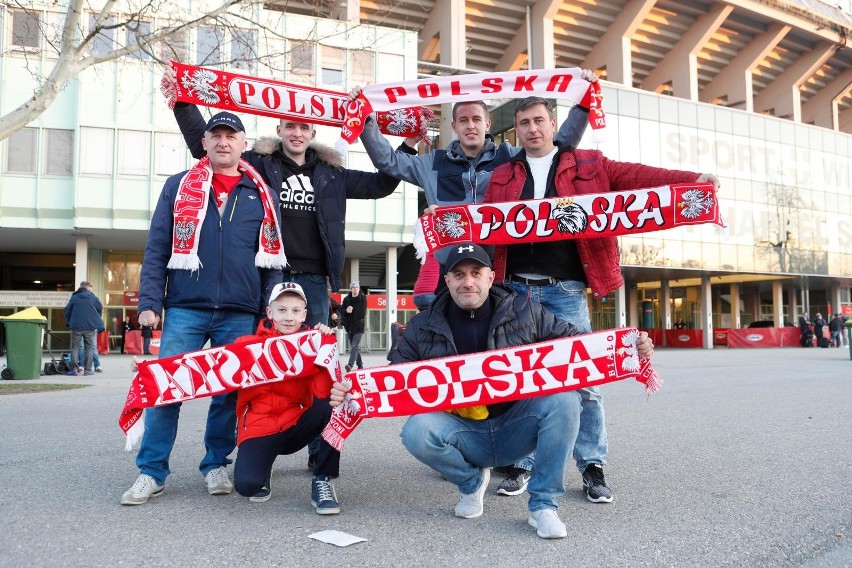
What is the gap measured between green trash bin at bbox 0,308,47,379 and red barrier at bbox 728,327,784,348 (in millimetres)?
32158

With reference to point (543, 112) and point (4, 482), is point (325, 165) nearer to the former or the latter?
point (543, 112)

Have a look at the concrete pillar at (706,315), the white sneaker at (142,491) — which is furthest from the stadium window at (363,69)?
the white sneaker at (142,491)

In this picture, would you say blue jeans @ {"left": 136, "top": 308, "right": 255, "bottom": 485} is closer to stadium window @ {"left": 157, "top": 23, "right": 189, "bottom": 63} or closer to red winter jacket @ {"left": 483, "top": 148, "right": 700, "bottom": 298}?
red winter jacket @ {"left": 483, "top": 148, "right": 700, "bottom": 298}

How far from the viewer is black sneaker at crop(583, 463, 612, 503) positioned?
3.71 metres

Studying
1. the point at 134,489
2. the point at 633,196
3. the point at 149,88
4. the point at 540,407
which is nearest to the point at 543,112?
the point at 633,196

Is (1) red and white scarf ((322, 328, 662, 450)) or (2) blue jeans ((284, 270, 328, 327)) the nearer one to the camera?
(1) red and white scarf ((322, 328, 662, 450))

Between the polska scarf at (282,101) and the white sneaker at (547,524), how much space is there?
10.8ft

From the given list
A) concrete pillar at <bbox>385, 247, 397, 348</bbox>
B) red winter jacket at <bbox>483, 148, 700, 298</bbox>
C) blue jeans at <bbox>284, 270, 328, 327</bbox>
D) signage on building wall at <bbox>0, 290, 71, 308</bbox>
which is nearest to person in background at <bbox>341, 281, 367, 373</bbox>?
blue jeans at <bbox>284, 270, 328, 327</bbox>

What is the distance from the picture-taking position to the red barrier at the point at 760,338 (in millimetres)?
33594

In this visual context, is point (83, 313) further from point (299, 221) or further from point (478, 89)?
point (478, 89)

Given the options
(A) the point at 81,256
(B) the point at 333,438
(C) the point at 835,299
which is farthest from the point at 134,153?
(C) the point at 835,299

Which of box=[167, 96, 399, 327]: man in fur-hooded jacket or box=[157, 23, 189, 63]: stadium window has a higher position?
box=[157, 23, 189, 63]: stadium window

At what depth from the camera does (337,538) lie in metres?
3.07

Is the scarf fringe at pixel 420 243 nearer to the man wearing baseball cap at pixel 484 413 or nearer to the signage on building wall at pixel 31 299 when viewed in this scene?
the man wearing baseball cap at pixel 484 413
